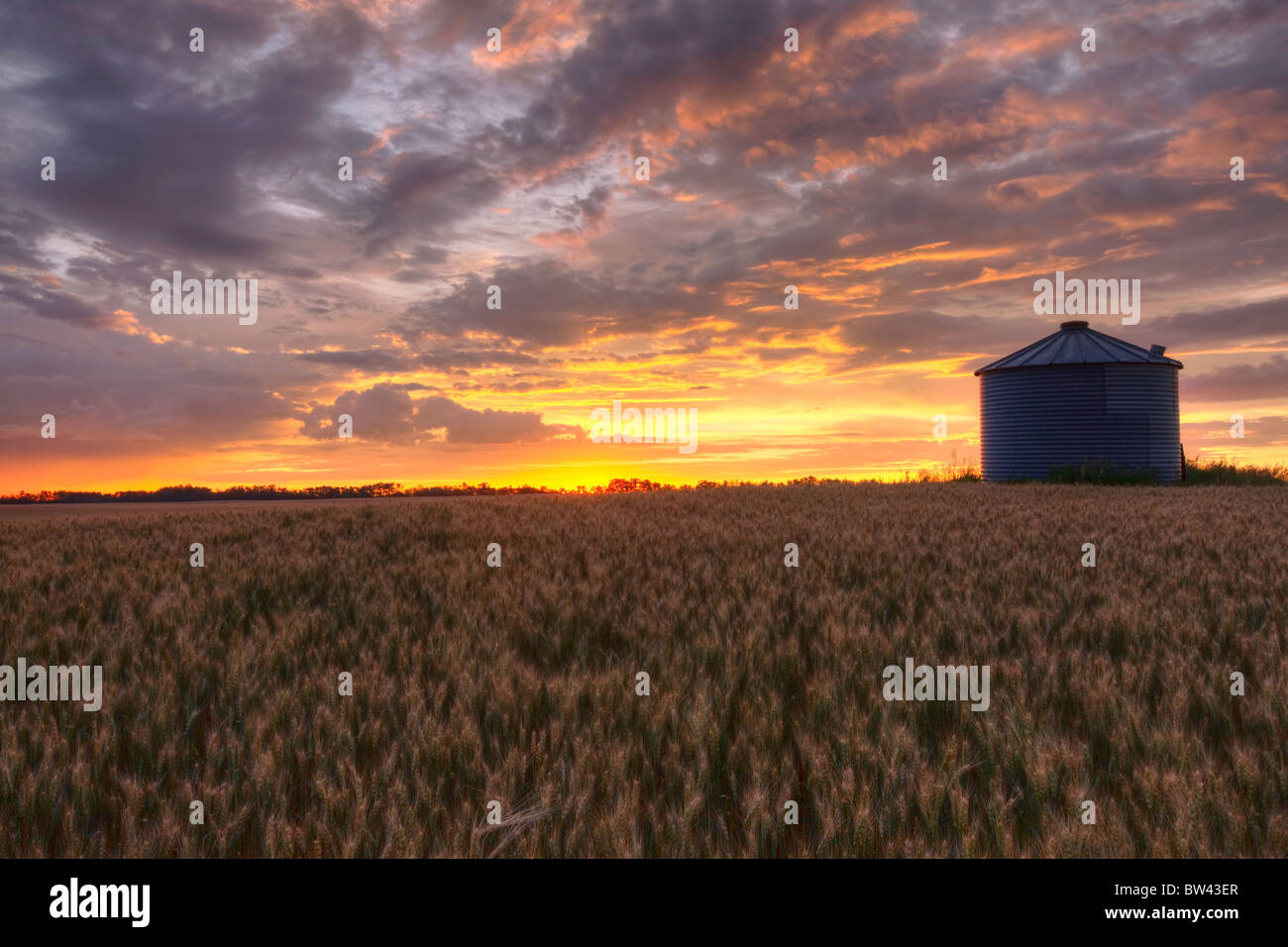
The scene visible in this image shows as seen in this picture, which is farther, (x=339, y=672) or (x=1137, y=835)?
(x=339, y=672)

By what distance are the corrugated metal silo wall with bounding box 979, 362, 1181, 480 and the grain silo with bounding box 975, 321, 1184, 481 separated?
3cm

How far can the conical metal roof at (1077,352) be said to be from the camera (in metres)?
28.2

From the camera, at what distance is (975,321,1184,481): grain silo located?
27.7 metres

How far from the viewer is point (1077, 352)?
1135 inches

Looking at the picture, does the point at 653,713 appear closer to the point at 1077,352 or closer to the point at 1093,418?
→ the point at 1093,418

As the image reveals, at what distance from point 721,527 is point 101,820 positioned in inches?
381

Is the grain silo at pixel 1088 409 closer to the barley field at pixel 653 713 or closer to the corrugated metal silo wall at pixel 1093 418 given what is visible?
the corrugated metal silo wall at pixel 1093 418

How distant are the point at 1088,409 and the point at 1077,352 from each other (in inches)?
104

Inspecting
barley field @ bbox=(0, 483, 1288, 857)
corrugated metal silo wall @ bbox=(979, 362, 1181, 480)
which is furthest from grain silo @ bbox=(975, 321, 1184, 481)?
barley field @ bbox=(0, 483, 1288, 857)
